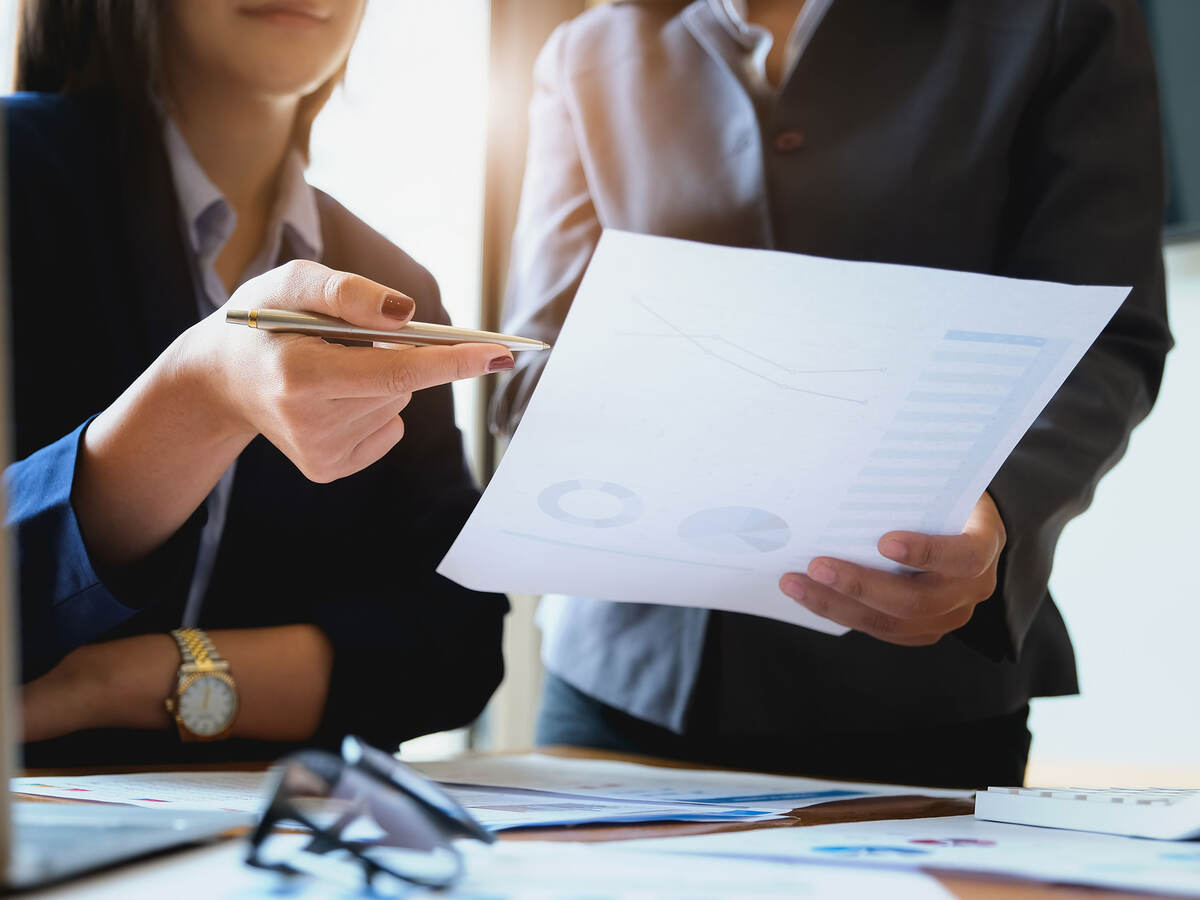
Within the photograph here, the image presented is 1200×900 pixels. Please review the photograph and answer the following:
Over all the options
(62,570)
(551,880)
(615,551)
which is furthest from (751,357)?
(62,570)

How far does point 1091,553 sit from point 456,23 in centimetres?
151

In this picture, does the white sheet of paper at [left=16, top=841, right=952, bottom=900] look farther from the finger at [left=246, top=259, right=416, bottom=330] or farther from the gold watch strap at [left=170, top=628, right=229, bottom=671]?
the gold watch strap at [left=170, top=628, right=229, bottom=671]

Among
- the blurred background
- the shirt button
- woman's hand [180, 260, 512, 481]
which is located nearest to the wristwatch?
woman's hand [180, 260, 512, 481]

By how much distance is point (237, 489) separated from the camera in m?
0.81

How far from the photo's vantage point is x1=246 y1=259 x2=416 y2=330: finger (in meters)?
0.47

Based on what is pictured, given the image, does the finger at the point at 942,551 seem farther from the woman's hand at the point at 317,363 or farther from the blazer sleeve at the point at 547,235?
the blazer sleeve at the point at 547,235

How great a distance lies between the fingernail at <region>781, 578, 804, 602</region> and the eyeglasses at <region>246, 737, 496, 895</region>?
341 mm

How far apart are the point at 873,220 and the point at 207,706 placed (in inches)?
25.3

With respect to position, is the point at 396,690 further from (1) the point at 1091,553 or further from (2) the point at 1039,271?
(1) the point at 1091,553

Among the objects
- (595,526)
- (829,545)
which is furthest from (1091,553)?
(595,526)

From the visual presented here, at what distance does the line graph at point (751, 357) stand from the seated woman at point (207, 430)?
0.24ft

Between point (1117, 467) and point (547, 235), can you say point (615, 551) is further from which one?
point (1117, 467)

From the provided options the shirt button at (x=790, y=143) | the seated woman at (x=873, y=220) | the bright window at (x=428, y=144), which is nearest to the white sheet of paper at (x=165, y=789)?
the seated woman at (x=873, y=220)

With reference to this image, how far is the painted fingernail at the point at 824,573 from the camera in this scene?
632mm
